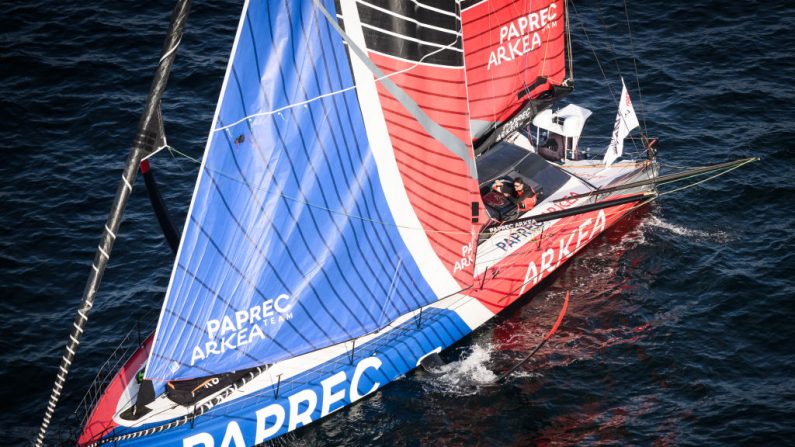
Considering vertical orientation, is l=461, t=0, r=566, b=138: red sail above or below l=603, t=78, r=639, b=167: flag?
above

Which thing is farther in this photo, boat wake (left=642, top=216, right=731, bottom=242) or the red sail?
boat wake (left=642, top=216, right=731, bottom=242)

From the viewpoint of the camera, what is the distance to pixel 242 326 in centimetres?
2519

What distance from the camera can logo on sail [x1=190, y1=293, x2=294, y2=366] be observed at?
24.8 metres

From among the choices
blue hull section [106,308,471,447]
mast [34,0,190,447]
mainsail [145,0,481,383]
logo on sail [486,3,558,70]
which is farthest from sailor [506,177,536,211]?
mast [34,0,190,447]

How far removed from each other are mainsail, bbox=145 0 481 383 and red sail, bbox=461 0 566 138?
6.35 m

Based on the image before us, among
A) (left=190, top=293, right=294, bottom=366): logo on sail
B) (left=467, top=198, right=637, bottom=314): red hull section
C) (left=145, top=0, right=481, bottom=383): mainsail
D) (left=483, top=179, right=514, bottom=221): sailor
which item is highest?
(left=145, top=0, right=481, bottom=383): mainsail

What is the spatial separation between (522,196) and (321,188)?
10.9 metres

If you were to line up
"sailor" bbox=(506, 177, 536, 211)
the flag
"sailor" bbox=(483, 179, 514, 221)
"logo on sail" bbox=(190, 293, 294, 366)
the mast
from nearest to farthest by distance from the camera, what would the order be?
the mast, "logo on sail" bbox=(190, 293, 294, 366), "sailor" bbox=(483, 179, 514, 221), "sailor" bbox=(506, 177, 536, 211), the flag

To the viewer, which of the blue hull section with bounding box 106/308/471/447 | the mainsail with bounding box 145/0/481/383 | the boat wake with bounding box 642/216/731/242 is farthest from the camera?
the boat wake with bounding box 642/216/731/242

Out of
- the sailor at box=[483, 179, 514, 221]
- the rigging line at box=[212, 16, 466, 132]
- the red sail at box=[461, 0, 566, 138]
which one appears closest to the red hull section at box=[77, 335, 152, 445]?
the rigging line at box=[212, 16, 466, 132]

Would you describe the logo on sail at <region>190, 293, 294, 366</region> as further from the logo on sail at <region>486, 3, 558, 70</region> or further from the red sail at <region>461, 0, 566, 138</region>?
→ the logo on sail at <region>486, 3, 558, 70</region>

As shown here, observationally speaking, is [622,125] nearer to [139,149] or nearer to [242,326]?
[242,326]

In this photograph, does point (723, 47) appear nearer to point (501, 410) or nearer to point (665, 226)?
point (665, 226)

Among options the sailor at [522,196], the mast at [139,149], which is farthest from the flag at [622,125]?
the mast at [139,149]
